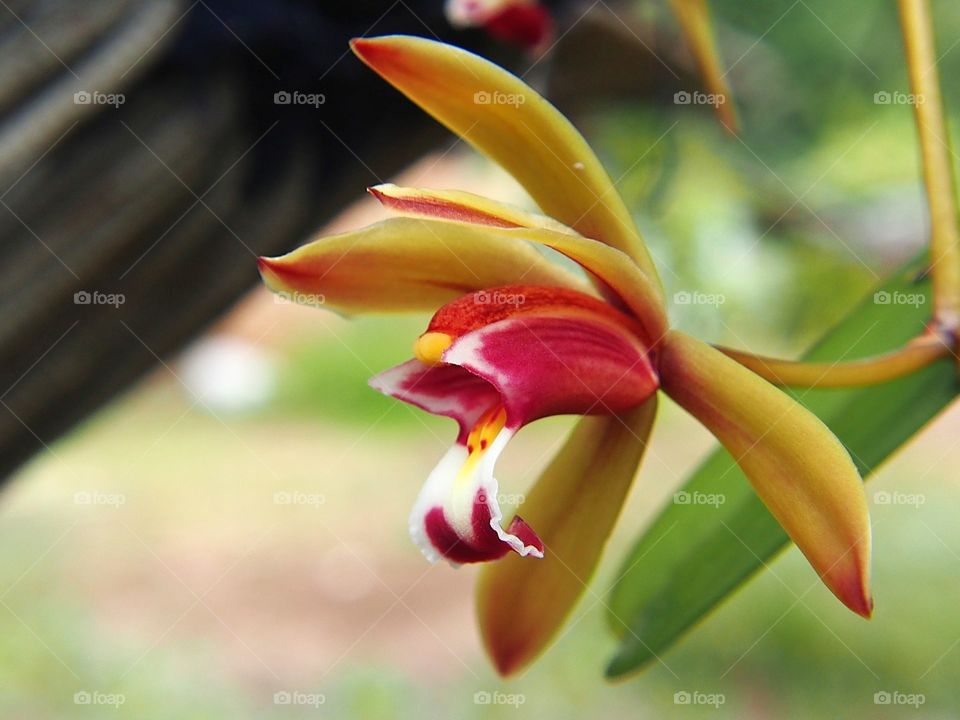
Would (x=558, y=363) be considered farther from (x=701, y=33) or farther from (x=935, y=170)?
(x=701, y=33)

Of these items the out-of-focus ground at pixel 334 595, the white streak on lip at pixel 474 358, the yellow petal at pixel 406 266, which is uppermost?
the yellow petal at pixel 406 266

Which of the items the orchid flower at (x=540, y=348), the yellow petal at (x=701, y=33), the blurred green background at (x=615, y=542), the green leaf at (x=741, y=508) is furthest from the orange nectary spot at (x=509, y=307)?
the blurred green background at (x=615, y=542)

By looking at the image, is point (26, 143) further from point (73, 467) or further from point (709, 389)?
point (73, 467)

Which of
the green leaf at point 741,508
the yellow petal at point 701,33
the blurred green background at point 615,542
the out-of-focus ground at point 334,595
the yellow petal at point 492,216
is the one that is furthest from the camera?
the out-of-focus ground at point 334,595

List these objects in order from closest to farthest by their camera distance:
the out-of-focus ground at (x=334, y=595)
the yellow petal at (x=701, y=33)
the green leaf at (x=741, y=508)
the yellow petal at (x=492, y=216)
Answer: the yellow petal at (x=492, y=216) < the green leaf at (x=741, y=508) < the yellow petal at (x=701, y=33) < the out-of-focus ground at (x=334, y=595)

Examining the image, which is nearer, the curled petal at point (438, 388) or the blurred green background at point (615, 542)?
the curled petal at point (438, 388)

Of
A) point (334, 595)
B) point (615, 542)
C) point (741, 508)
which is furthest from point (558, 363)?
point (334, 595)

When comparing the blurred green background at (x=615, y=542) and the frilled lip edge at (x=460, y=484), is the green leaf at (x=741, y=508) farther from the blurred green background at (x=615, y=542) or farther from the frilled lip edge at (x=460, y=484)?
the blurred green background at (x=615, y=542)
